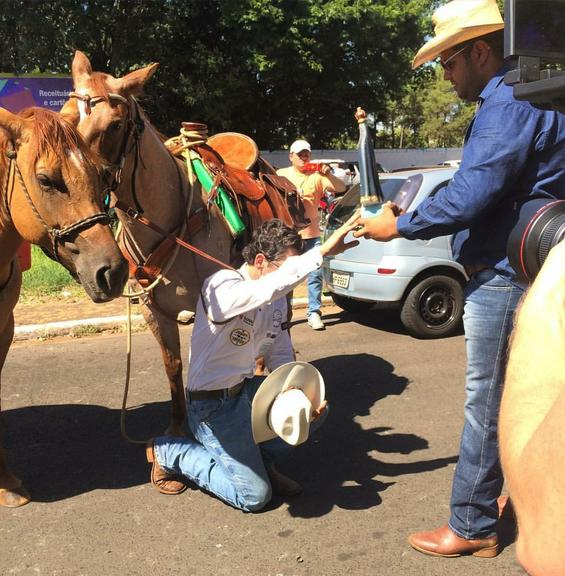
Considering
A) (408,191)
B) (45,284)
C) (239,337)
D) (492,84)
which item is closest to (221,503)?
(239,337)

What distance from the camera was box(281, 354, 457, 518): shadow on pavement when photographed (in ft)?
10.4

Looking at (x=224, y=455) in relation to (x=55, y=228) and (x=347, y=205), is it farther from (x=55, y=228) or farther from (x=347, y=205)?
(x=347, y=205)

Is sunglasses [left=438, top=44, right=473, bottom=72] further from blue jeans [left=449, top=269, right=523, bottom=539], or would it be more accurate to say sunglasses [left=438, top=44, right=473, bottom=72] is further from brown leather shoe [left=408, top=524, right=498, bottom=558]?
brown leather shoe [left=408, top=524, right=498, bottom=558]

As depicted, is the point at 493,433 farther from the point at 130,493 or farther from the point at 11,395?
the point at 11,395

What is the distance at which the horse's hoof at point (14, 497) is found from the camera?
3.14m

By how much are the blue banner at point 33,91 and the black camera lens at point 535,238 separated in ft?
39.6

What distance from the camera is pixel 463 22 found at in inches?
92.7

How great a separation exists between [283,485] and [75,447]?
1493mm

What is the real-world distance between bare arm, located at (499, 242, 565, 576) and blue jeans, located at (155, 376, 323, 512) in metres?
2.12

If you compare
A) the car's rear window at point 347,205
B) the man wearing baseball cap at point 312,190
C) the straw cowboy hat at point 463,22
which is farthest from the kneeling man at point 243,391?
the car's rear window at point 347,205

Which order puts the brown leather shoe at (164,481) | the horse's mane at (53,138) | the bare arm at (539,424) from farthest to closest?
the brown leather shoe at (164,481), the horse's mane at (53,138), the bare arm at (539,424)

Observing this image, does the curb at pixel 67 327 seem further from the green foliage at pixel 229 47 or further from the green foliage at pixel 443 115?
the green foliage at pixel 443 115

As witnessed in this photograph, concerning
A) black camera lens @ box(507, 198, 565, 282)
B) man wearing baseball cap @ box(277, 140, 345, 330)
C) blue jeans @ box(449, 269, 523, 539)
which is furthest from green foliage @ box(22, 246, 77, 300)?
black camera lens @ box(507, 198, 565, 282)

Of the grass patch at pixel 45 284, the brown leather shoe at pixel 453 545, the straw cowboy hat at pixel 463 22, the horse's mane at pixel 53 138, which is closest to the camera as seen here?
the straw cowboy hat at pixel 463 22
